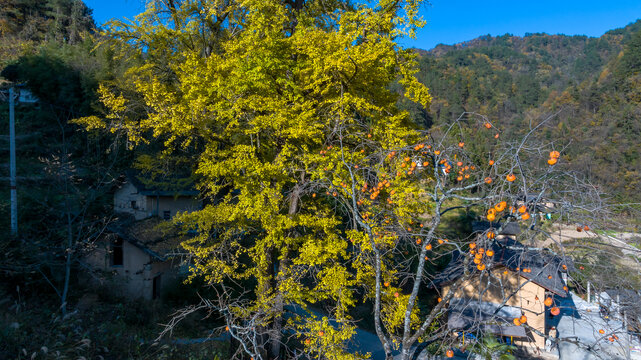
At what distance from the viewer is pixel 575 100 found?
68000 millimetres

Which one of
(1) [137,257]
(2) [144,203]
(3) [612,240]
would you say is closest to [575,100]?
(2) [144,203]

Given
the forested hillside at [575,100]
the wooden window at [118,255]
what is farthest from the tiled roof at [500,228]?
the wooden window at [118,255]

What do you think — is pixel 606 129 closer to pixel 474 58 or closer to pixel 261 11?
pixel 261 11

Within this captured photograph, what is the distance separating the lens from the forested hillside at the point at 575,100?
3250 centimetres

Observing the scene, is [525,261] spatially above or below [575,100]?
below

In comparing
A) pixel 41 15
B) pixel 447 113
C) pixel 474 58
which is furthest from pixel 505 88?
pixel 41 15

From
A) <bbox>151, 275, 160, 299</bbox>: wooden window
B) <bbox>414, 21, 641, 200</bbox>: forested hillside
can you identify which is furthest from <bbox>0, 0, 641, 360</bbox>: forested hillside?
<bbox>414, 21, 641, 200</bbox>: forested hillside

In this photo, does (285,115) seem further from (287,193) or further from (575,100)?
(575,100)

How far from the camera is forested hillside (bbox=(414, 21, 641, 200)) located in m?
32.5

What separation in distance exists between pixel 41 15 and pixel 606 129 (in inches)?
2730

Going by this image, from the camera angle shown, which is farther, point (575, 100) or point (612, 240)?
point (575, 100)

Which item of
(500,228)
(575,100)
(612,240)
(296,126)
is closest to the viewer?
(500,228)

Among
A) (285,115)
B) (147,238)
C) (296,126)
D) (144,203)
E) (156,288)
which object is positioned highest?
(285,115)

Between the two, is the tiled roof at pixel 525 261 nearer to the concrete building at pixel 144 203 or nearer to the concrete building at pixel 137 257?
the concrete building at pixel 137 257
